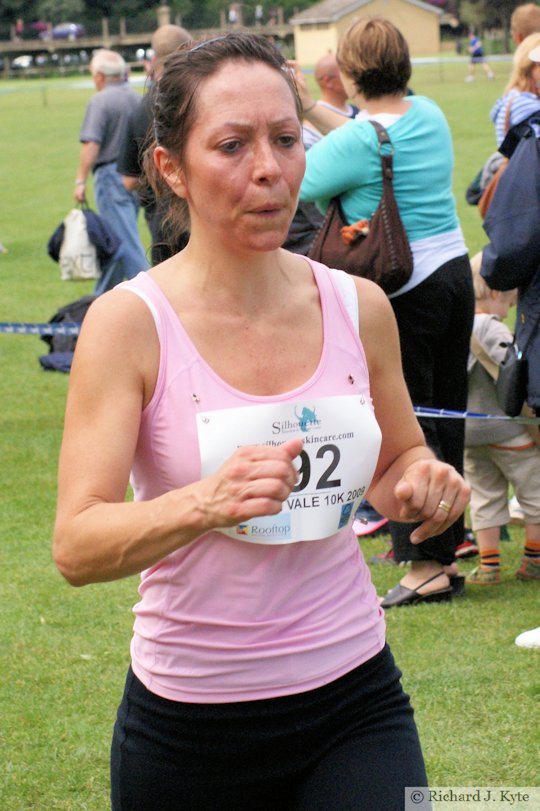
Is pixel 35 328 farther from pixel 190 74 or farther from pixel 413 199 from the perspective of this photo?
pixel 190 74

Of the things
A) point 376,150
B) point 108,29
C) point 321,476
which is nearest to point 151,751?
point 321,476

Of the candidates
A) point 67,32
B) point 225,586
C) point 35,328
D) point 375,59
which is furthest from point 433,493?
point 67,32

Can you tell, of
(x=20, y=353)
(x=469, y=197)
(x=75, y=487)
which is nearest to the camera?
(x=75, y=487)

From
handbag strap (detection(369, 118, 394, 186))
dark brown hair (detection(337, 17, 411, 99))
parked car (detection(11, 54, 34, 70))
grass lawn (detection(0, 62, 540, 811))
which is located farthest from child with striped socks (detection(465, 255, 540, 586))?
parked car (detection(11, 54, 34, 70))

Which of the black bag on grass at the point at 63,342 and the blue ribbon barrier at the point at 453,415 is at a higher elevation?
the blue ribbon barrier at the point at 453,415

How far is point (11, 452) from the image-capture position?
8422 mm

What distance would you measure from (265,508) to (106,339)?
19.9 inches

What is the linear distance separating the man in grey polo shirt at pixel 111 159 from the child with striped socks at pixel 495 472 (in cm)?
605

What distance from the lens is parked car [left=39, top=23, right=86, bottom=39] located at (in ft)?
328

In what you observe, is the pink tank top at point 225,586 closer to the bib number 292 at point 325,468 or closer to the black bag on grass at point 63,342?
the bib number 292 at point 325,468

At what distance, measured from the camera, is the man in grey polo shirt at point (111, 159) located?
37.8ft

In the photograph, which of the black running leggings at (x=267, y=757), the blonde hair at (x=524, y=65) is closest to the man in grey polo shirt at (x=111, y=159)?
the blonde hair at (x=524, y=65)

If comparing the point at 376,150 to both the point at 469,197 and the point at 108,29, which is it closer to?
the point at 469,197

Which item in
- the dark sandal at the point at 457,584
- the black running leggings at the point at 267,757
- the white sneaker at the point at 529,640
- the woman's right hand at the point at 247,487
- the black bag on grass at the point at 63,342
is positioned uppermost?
the woman's right hand at the point at 247,487
